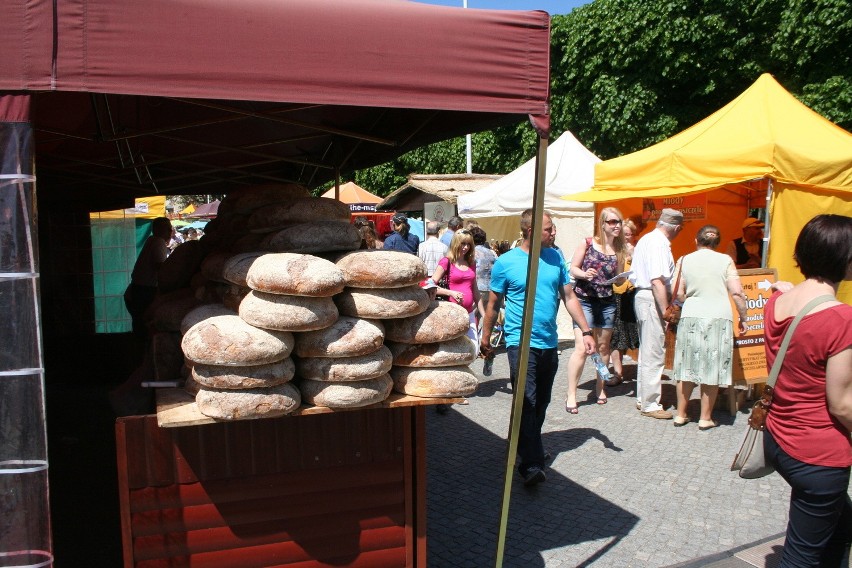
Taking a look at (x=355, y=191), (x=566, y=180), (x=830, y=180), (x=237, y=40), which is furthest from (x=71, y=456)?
(x=355, y=191)

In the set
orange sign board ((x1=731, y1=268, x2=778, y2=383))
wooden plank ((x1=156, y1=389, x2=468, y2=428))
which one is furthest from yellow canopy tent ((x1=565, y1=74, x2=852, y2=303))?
wooden plank ((x1=156, y1=389, x2=468, y2=428))

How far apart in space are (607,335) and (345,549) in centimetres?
497

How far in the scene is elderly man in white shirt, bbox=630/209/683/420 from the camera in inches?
260

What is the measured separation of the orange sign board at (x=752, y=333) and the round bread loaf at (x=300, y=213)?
4893mm

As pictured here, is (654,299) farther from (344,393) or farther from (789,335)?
(344,393)

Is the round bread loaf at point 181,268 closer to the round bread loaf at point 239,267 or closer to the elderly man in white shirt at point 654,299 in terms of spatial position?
the round bread loaf at point 239,267

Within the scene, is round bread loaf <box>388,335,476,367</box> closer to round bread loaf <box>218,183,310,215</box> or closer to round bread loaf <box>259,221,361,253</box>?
round bread loaf <box>259,221,361,253</box>

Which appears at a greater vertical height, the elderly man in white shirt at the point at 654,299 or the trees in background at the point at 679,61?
the trees in background at the point at 679,61

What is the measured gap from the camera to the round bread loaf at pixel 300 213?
3.33 metres

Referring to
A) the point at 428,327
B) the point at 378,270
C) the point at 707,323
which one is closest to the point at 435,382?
the point at 428,327

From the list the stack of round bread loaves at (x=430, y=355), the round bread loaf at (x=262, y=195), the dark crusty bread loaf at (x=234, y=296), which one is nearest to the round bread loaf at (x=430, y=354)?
the stack of round bread loaves at (x=430, y=355)

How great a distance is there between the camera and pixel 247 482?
2.96 metres

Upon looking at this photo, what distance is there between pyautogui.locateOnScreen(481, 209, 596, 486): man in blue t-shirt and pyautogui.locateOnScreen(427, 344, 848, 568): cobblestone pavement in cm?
29

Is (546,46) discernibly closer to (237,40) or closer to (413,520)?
(237,40)
